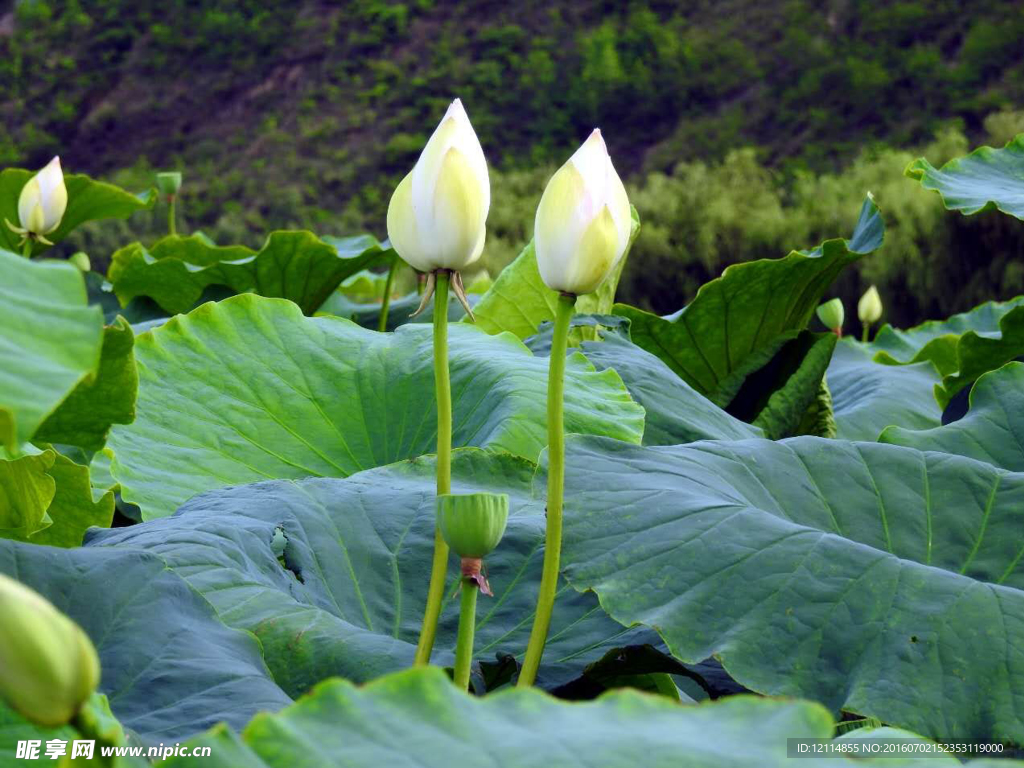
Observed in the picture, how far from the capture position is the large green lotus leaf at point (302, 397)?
2.99 ft

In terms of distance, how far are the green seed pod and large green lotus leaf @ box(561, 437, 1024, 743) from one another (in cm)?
10

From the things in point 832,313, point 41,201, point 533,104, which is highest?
point 41,201

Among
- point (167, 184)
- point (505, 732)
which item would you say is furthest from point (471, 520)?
point (167, 184)

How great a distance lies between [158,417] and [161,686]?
46cm

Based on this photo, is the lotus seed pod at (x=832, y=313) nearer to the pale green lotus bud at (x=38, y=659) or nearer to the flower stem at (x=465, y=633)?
the flower stem at (x=465, y=633)

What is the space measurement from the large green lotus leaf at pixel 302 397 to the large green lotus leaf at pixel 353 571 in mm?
137

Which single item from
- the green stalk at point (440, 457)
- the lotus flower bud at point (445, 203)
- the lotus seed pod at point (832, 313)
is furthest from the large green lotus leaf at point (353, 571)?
the lotus seed pod at point (832, 313)

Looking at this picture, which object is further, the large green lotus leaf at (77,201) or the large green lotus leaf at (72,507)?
the large green lotus leaf at (77,201)

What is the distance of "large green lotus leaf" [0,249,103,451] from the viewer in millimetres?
340

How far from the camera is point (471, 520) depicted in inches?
19.6

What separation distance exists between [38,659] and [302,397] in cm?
73

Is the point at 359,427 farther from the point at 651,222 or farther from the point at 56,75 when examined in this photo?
the point at 56,75

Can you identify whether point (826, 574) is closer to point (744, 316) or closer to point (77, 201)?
point (744, 316)

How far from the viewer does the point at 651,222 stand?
7418 mm
